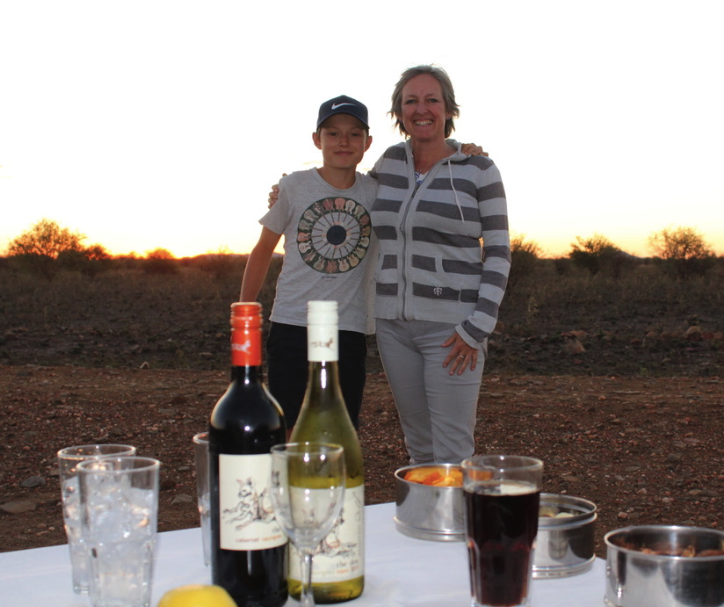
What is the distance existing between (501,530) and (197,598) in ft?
1.30

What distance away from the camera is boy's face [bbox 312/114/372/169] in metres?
2.73

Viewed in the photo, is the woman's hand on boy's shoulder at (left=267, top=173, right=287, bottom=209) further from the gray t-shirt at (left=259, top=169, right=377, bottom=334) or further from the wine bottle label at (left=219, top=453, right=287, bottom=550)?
the wine bottle label at (left=219, top=453, right=287, bottom=550)

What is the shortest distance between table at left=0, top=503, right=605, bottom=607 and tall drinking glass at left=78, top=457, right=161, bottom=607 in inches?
6.8

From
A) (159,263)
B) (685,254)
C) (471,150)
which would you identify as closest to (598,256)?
(685,254)

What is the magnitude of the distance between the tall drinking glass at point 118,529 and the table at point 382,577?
17cm

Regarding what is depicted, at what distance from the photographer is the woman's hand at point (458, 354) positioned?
2.52 meters

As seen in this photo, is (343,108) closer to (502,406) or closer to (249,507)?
(249,507)

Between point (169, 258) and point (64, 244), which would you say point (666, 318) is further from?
point (169, 258)

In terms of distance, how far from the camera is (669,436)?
5.46 meters

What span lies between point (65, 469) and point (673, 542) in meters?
0.89

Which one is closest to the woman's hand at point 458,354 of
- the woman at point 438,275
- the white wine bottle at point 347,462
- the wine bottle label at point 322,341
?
the woman at point 438,275

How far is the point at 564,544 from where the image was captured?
126 centimetres

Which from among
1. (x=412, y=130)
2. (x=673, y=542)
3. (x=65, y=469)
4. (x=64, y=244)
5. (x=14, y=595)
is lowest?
(x=14, y=595)

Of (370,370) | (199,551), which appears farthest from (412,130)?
(370,370)
